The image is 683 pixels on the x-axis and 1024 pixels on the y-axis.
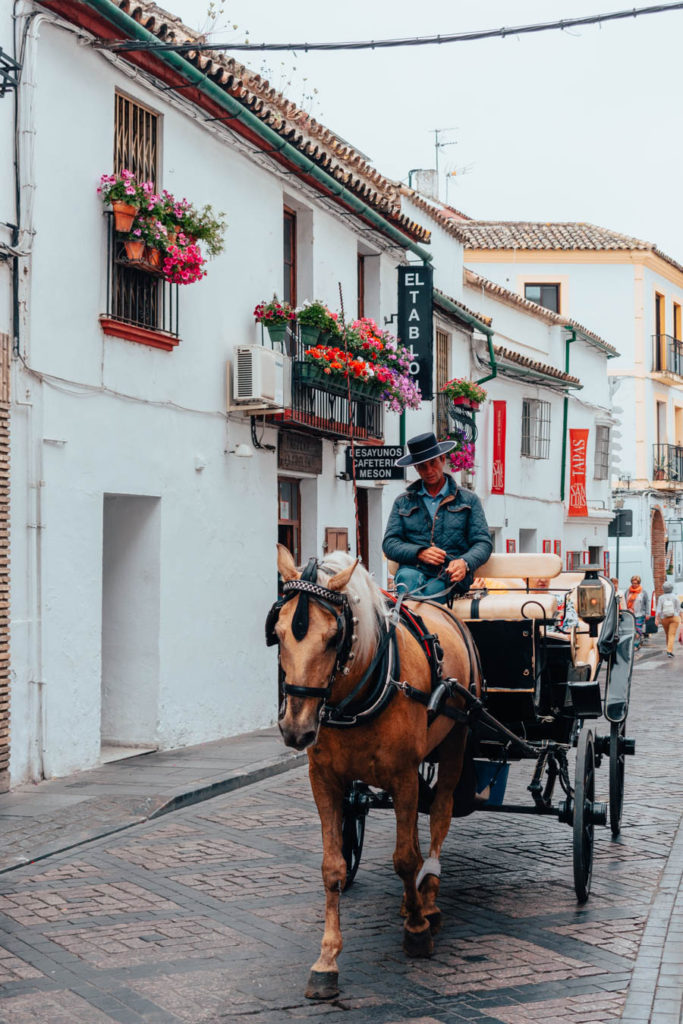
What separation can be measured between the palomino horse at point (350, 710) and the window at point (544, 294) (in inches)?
1300

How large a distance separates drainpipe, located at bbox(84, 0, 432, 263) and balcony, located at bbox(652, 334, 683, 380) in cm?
2455

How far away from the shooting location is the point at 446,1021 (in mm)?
4871

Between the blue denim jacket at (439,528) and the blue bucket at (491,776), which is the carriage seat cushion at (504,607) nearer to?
the blue denim jacket at (439,528)

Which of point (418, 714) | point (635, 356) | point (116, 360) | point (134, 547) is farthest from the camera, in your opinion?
point (635, 356)

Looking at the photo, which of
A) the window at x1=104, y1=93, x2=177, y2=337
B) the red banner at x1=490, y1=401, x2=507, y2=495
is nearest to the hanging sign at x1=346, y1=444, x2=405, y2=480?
the window at x1=104, y1=93, x2=177, y2=337

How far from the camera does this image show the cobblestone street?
510cm

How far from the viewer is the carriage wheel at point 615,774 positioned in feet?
26.4

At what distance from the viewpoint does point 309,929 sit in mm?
6133

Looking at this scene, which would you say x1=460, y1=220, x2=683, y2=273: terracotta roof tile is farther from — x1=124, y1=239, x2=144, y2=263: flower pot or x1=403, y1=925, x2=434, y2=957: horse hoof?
x1=403, y1=925, x2=434, y2=957: horse hoof

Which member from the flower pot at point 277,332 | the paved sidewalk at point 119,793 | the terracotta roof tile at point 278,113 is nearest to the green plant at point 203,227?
the terracotta roof tile at point 278,113

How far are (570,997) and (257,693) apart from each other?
28.2 feet

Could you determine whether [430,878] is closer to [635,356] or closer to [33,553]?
[33,553]

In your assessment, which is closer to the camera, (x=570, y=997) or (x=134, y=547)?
(x=570, y=997)

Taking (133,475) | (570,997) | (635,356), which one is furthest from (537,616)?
(635,356)
